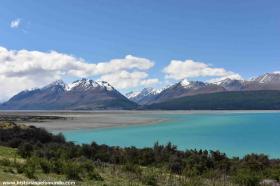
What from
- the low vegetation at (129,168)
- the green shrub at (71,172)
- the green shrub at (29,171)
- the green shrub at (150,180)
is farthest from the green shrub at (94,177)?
the green shrub at (29,171)

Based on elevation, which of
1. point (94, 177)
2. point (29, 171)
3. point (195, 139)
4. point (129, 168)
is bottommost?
point (195, 139)

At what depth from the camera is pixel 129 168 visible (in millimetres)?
21906

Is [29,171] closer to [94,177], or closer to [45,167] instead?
[45,167]

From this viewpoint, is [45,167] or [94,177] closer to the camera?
[94,177]

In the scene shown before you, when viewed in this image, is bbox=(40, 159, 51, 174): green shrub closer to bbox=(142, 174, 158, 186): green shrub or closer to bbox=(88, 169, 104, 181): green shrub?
bbox=(88, 169, 104, 181): green shrub

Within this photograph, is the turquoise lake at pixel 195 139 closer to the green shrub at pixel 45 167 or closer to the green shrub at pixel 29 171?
the green shrub at pixel 45 167

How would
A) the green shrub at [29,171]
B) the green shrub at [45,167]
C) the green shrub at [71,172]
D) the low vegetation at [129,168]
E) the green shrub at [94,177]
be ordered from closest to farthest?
the green shrub at [29,171]
the green shrub at [71,172]
the low vegetation at [129,168]
the green shrub at [94,177]
the green shrub at [45,167]

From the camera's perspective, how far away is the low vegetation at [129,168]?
59.1 feet

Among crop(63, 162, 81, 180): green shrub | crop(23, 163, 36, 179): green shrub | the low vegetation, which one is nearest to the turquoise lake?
the low vegetation

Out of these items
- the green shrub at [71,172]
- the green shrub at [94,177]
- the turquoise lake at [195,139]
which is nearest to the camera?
the green shrub at [71,172]

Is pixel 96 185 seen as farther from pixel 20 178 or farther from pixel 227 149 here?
pixel 227 149

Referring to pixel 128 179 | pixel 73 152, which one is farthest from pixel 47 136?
pixel 128 179

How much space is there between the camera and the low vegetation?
18016 millimetres

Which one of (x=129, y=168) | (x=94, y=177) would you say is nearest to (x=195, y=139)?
(x=129, y=168)
